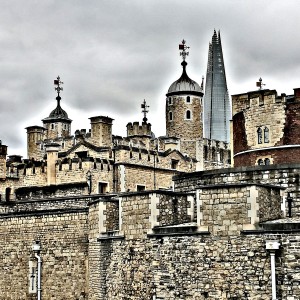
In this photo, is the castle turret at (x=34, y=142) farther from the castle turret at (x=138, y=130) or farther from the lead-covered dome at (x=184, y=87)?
the lead-covered dome at (x=184, y=87)

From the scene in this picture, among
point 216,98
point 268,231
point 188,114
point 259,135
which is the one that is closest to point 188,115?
point 188,114

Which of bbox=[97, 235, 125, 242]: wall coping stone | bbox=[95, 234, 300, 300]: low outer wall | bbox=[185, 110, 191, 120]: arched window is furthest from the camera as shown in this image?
bbox=[185, 110, 191, 120]: arched window

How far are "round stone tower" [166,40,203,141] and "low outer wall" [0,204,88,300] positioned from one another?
3435 cm

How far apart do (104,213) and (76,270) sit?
4429 mm

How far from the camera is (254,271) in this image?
64.5ft

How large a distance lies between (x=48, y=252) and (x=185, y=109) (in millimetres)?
36483

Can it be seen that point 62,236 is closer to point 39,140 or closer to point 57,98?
point 39,140

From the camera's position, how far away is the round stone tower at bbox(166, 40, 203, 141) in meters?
64.2

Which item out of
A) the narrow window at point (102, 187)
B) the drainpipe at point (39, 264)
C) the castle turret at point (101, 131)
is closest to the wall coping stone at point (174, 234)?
the drainpipe at point (39, 264)

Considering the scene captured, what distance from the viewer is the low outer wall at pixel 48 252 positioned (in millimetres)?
28375

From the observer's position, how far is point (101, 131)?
5094 centimetres

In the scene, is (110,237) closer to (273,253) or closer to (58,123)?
(273,253)

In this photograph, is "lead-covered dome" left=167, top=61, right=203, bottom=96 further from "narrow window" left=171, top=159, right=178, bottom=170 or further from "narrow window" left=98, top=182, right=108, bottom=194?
"narrow window" left=98, top=182, right=108, bottom=194

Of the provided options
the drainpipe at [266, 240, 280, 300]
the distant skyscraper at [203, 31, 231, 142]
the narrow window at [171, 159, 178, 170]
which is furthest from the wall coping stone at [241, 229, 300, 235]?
the distant skyscraper at [203, 31, 231, 142]
